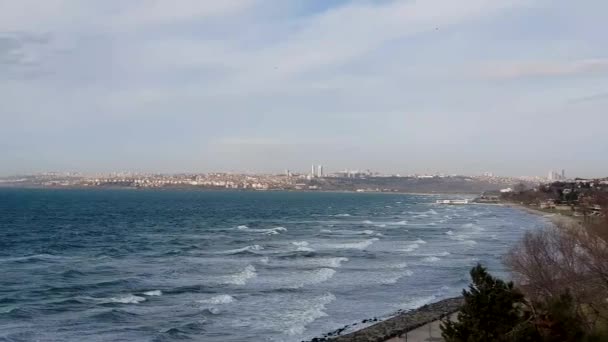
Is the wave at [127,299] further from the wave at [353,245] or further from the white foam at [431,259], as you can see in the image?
the wave at [353,245]

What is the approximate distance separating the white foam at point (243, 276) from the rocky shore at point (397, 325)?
41.2ft

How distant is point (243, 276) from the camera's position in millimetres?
47781

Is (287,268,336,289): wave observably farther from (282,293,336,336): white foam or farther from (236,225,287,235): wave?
(236,225,287,235): wave

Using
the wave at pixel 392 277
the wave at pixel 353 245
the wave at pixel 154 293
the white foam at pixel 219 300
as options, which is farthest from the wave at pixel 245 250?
the white foam at pixel 219 300

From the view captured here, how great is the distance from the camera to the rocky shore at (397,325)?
98.0 ft

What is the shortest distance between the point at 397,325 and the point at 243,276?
17368 millimetres

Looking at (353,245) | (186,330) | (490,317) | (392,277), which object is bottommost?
(186,330)

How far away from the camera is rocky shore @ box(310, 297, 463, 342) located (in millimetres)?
29859

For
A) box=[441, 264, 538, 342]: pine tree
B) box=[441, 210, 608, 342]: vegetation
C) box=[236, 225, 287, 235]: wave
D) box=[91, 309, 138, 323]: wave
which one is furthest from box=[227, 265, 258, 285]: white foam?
box=[236, 225, 287, 235]: wave

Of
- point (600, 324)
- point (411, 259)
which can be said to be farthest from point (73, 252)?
point (600, 324)

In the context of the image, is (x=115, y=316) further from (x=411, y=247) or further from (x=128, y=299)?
(x=411, y=247)

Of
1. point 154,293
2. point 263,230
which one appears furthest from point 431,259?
point 263,230

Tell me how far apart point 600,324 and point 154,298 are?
24013mm

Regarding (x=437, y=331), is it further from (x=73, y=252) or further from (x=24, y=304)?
(x=73, y=252)
